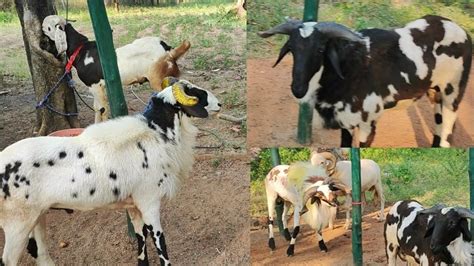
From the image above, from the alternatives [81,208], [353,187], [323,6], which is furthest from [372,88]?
[81,208]

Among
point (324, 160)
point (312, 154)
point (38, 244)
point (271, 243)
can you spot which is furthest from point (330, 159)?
point (38, 244)

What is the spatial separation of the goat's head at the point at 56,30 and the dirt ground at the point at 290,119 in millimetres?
1624

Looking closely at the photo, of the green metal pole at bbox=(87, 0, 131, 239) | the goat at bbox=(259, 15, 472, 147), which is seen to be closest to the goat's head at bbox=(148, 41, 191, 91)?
the green metal pole at bbox=(87, 0, 131, 239)

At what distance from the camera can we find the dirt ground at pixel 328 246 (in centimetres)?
472

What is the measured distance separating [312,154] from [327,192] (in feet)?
1.34

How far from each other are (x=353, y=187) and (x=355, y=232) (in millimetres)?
308

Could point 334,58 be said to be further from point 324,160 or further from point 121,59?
point 121,59

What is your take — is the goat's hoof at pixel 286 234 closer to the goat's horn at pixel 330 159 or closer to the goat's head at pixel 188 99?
the goat's horn at pixel 330 159

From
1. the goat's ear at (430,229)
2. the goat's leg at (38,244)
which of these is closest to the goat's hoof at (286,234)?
the goat's ear at (430,229)

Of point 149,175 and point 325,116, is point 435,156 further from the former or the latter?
point 149,175

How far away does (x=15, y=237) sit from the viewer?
152 inches

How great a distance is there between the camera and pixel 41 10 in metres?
5.25

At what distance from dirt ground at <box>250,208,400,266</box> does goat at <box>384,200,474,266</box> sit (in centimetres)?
9

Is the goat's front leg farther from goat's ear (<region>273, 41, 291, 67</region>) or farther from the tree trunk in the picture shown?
the tree trunk
